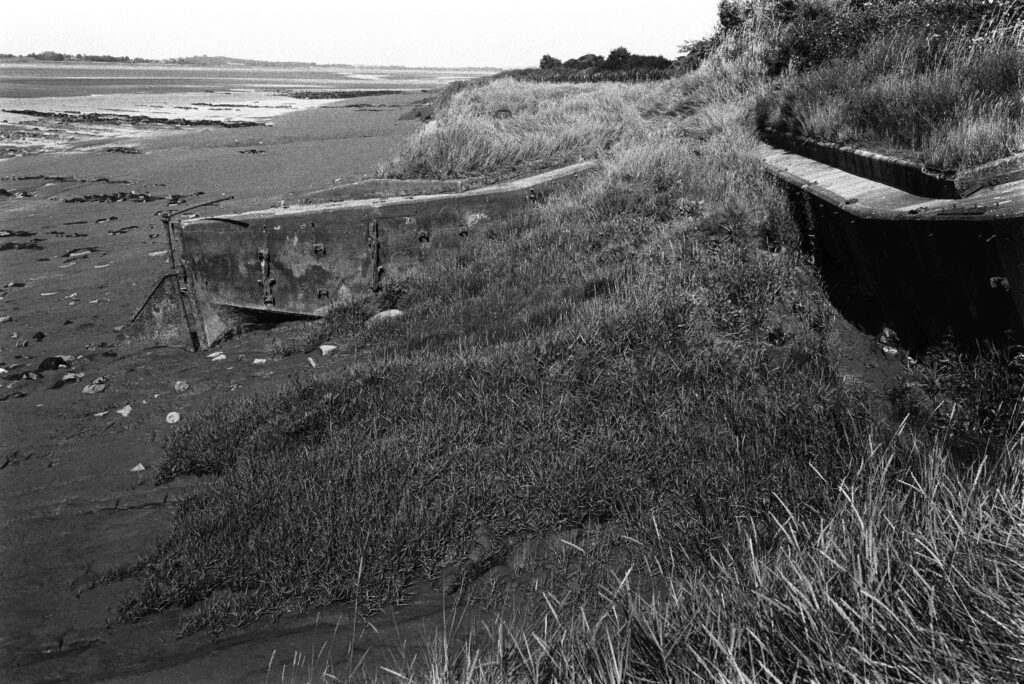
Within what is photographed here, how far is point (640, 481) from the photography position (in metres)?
4.10

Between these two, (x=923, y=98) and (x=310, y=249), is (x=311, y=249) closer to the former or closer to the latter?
(x=310, y=249)

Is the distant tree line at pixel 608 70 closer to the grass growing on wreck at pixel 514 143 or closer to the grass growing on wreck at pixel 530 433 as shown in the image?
the grass growing on wreck at pixel 514 143

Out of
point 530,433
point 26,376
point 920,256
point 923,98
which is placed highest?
point 923,98

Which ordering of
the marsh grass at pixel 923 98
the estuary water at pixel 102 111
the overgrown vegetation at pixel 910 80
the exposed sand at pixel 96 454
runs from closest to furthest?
the exposed sand at pixel 96 454
the marsh grass at pixel 923 98
the overgrown vegetation at pixel 910 80
the estuary water at pixel 102 111

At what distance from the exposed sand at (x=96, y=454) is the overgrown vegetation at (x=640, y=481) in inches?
8.0

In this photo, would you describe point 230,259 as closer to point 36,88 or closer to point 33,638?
point 33,638

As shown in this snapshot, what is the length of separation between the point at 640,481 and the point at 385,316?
12.4ft

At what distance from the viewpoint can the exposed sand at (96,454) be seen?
11.5 feet

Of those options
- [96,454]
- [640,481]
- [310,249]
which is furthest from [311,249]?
[640,481]

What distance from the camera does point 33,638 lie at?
3.79 meters

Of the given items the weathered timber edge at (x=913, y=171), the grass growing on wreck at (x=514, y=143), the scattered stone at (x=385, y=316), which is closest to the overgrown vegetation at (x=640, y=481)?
the scattered stone at (x=385, y=316)

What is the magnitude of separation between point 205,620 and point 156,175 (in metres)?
16.2

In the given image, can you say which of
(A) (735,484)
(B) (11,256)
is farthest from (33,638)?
(B) (11,256)

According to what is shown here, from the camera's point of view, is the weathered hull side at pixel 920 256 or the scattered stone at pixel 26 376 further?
the scattered stone at pixel 26 376
